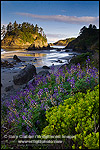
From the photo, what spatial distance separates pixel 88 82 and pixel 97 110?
165 cm

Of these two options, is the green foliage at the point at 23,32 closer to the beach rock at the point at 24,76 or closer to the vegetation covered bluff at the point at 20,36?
the vegetation covered bluff at the point at 20,36

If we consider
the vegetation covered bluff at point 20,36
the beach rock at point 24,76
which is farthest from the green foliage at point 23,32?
the beach rock at point 24,76

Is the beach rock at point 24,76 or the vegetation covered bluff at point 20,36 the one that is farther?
the vegetation covered bluff at point 20,36

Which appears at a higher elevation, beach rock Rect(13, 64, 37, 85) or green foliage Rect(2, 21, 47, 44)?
green foliage Rect(2, 21, 47, 44)

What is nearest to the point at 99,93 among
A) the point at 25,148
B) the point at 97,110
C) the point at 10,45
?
the point at 97,110

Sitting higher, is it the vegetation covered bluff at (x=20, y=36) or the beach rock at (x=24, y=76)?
the vegetation covered bluff at (x=20, y=36)

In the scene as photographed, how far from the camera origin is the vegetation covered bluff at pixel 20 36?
345 ft

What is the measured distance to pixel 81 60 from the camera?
9.91m

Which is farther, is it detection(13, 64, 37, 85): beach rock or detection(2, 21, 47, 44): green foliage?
detection(2, 21, 47, 44): green foliage

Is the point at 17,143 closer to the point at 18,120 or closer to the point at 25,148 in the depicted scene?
the point at 25,148

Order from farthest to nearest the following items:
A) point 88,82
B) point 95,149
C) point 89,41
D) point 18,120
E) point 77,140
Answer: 1. point 89,41
2. point 88,82
3. point 18,120
4. point 77,140
5. point 95,149

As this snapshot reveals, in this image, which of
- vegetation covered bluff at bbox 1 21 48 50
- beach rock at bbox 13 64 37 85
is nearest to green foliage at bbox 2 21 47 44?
vegetation covered bluff at bbox 1 21 48 50

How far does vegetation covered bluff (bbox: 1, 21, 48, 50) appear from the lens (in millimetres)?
105125

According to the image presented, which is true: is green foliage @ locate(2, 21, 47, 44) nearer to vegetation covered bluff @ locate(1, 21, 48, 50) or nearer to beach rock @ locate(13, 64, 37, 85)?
vegetation covered bluff @ locate(1, 21, 48, 50)
